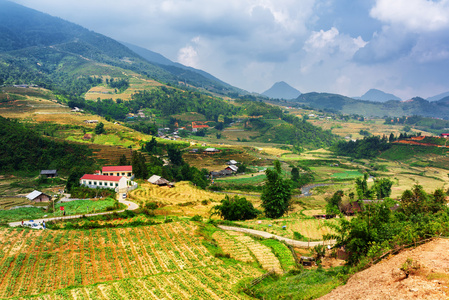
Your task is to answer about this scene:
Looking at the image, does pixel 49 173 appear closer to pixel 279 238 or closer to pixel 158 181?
pixel 158 181

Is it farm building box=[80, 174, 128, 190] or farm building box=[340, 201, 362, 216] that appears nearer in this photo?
farm building box=[340, 201, 362, 216]

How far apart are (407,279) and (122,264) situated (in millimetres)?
15814

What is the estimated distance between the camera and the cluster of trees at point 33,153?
5556 cm

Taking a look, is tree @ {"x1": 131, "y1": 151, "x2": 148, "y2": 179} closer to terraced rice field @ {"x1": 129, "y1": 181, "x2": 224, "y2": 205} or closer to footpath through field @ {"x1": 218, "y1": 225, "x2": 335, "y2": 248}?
terraced rice field @ {"x1": 129, "y1": 181, "x2": 224, "y2": 205}

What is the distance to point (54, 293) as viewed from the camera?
14.6m

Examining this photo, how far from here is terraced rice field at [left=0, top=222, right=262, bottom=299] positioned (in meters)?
15.2

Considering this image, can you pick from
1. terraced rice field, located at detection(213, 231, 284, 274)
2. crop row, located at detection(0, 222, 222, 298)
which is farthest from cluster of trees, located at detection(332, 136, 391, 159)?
crop row, located at detection(0, 222, 222, 298)

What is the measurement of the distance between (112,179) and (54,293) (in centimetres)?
2927

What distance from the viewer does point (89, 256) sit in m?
19.1

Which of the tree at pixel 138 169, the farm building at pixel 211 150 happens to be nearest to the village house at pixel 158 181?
the tree at pixel 138 169

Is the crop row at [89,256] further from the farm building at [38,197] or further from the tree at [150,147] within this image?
the tree at [150,147]

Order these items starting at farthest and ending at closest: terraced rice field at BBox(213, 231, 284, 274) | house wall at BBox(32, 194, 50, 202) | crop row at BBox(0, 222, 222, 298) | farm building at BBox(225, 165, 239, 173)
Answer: farm building at BBox(225, 165, 239, 173) < house wall at BBox(32, 194, 50, 202) < terraced rice field at BBox(213, 231, 284, 274) < crop row at BBox(0, 222, 222, 298)

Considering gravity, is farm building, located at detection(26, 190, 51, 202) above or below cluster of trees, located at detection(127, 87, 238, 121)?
below

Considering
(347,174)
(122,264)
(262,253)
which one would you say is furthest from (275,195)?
(347,174)
